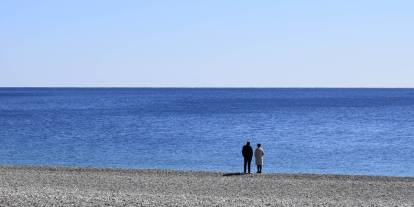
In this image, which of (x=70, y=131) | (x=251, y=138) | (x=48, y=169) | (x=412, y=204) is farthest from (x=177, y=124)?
(x=412, y=204)

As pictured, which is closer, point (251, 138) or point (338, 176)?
point (338, 176)

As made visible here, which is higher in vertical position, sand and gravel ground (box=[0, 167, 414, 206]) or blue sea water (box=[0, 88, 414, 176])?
sand and gravel ground (box=[0, 167, 414, 206])

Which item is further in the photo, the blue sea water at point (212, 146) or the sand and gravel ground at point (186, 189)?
the blue sea water at point (212, 146)

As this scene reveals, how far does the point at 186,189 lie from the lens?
23.3m

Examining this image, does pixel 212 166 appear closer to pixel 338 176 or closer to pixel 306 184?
pixel 338 176

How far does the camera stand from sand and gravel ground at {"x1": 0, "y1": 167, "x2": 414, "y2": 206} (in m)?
18.5

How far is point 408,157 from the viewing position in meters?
43.7

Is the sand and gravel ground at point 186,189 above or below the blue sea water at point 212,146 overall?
above

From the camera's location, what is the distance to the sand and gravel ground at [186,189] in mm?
18516

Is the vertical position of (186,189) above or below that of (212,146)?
above

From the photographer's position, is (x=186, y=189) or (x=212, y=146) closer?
(x=186, y=189)

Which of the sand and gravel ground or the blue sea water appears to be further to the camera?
the blue sea water

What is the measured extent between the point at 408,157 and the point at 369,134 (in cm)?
2084

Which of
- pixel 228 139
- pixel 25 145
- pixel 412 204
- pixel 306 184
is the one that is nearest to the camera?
pixel 412 204
